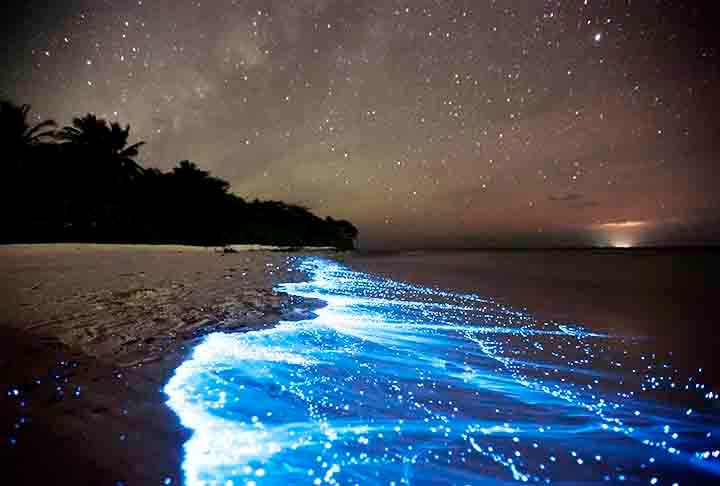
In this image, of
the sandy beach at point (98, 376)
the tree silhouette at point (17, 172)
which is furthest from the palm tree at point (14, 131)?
the sandy beach at point (98, 376)

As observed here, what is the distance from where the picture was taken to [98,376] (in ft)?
7.93

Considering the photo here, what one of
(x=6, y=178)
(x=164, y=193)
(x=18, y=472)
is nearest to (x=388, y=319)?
(x=18, y=472)

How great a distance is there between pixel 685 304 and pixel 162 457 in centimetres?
1007

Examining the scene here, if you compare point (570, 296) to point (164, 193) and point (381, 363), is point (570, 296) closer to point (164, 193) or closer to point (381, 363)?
point (381, 363)

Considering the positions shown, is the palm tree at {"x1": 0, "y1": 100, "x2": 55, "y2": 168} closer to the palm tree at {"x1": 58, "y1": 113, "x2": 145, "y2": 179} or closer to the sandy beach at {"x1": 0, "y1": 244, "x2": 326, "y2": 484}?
the palm tree at {"x1": 58, "y1": 113, "x2": 145, "y2": 179}

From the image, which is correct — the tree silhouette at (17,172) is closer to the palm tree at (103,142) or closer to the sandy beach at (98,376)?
the palm tree at (103,142)

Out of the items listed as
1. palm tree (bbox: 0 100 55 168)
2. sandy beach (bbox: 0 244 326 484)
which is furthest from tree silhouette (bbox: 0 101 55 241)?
sandy beach (bbox: 0 244 326 484)

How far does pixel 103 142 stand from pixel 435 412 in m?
31.1

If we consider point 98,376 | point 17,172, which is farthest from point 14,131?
point 98,376

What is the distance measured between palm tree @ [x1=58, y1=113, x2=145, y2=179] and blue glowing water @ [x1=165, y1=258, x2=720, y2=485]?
93.1 feet

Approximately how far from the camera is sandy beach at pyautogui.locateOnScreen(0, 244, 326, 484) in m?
A: 1.53

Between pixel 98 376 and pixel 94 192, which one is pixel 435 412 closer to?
pixel 98 376

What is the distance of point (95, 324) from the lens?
3752 millimetres

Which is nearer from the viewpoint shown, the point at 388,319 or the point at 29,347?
the point at 29,347
